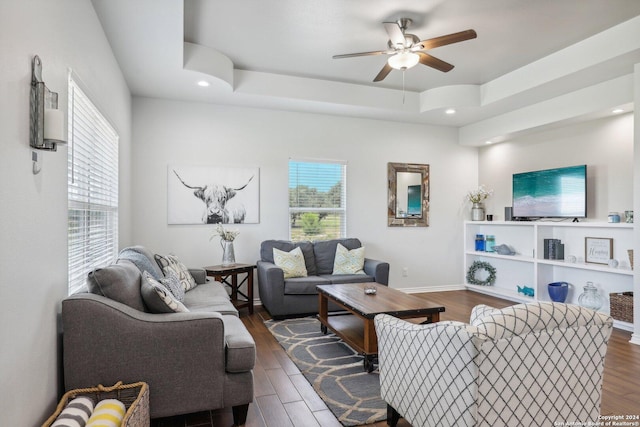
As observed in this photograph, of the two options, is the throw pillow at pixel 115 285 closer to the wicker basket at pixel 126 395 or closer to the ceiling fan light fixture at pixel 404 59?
the wicker basket at pixel 126 395

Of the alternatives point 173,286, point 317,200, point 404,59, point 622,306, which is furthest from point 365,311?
point 622,306

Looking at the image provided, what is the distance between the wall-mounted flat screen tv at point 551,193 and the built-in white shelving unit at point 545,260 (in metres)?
0.15

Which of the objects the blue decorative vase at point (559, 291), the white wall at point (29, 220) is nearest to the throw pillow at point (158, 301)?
the white wall at point (29, 220)

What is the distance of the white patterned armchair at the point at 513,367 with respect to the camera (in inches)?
63.7

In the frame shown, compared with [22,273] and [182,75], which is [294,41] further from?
[22,273]

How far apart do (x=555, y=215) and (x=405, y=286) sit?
7.40ft

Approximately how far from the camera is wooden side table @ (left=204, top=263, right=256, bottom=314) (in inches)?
175

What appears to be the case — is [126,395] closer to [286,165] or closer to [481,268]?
[286,165]

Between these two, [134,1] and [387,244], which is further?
[387,244]

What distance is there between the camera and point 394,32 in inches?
126

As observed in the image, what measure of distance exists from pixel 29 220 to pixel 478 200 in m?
5.89

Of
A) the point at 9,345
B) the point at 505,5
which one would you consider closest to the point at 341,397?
the point at 9,345

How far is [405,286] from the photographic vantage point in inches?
236

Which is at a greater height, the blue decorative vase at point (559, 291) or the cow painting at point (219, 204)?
the cow painting at point (219, 204)
